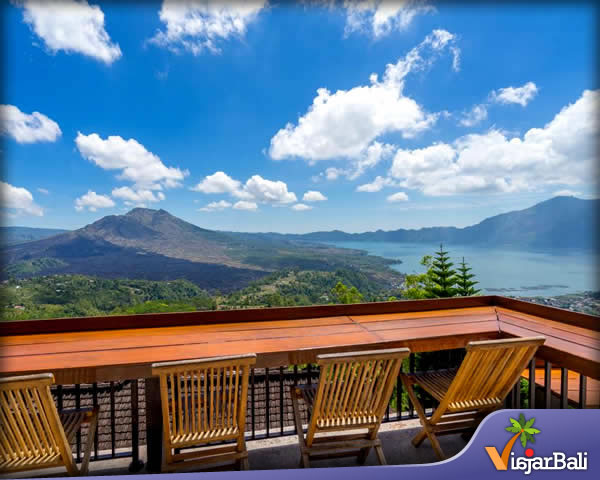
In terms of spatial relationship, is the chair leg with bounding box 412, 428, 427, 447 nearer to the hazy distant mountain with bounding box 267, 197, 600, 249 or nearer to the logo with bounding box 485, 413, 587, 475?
the logo with bounding box 485, 413, 587, 475

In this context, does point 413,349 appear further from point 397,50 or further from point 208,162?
point 208,162

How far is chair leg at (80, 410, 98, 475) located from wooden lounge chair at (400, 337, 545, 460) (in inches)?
68.7

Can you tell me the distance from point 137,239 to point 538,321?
74.9 ft

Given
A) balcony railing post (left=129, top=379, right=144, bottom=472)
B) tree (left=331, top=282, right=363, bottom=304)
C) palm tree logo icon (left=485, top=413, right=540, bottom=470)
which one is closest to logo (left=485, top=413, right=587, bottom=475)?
palm tree logo icon (left=485, top=413, right=540, bottom=470)

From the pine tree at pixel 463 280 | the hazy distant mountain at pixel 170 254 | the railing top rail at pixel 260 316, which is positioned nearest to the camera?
the railing top rail at pixel 260 316

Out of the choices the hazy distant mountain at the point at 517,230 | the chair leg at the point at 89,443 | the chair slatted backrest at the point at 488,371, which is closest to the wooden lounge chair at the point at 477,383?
the chair slatted backrest at the point at 488,371

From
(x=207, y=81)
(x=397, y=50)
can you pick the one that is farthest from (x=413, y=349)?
(x=207, y=81)

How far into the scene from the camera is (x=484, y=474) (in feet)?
4.89

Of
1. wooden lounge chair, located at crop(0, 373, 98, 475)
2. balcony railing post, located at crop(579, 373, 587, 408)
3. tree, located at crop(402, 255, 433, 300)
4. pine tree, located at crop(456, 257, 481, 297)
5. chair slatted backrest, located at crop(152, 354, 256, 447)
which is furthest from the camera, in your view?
tree, located at crop(402, 255, 433, 300)

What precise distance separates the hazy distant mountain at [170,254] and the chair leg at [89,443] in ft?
38.3

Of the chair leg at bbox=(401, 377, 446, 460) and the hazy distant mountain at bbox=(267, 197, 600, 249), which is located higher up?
the hazy distant mountain at bbox=(267, 197, 600, 249)

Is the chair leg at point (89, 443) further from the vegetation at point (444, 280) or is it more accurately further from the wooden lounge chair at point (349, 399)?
the vegetation at point (444, 280)

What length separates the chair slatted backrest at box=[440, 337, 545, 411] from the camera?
1566mm

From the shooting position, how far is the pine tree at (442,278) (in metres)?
15.2
